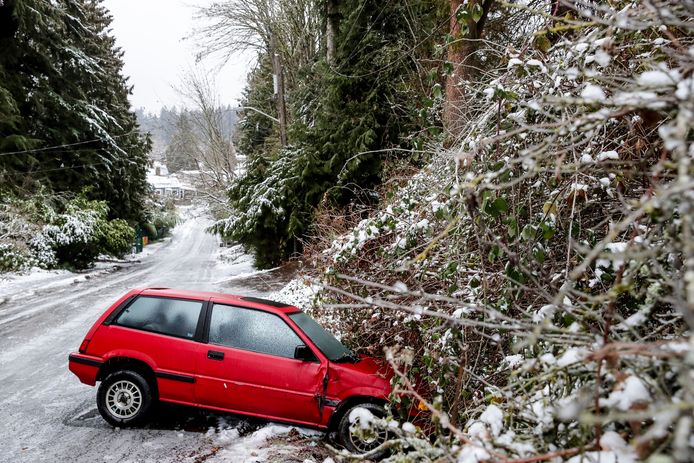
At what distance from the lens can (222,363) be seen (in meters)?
4.98

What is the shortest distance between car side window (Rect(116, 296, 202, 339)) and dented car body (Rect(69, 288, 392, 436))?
0.01 meters

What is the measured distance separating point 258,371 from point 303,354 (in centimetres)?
55

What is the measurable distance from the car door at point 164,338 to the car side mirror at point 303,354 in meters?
1.15

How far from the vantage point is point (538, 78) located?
3.84 m

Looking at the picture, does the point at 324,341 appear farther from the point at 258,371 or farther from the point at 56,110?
the point at 56,110

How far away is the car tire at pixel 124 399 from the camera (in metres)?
5.05

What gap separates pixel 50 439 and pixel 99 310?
8.41m

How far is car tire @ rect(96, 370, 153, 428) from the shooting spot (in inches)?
199

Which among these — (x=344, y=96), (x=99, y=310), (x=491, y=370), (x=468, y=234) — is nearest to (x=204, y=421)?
(x=491, y=370)

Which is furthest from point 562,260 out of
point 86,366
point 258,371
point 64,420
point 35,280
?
point 35,280

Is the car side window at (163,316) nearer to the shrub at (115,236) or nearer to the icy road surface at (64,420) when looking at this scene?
the icy road surface at (64,420)

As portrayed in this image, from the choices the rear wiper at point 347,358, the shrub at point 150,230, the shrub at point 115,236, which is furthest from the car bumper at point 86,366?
the shrub at point 150,230

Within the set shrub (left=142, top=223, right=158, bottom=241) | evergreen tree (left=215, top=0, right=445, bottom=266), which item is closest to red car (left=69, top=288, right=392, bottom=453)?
evergreen tree (left=215, top=0, right=445, bottom=266)

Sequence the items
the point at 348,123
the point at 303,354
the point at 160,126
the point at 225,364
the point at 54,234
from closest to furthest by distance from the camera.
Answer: the point at 303,354
the point at 225,364
the point at 348,123
the point at 54,234
the point at 160,126
